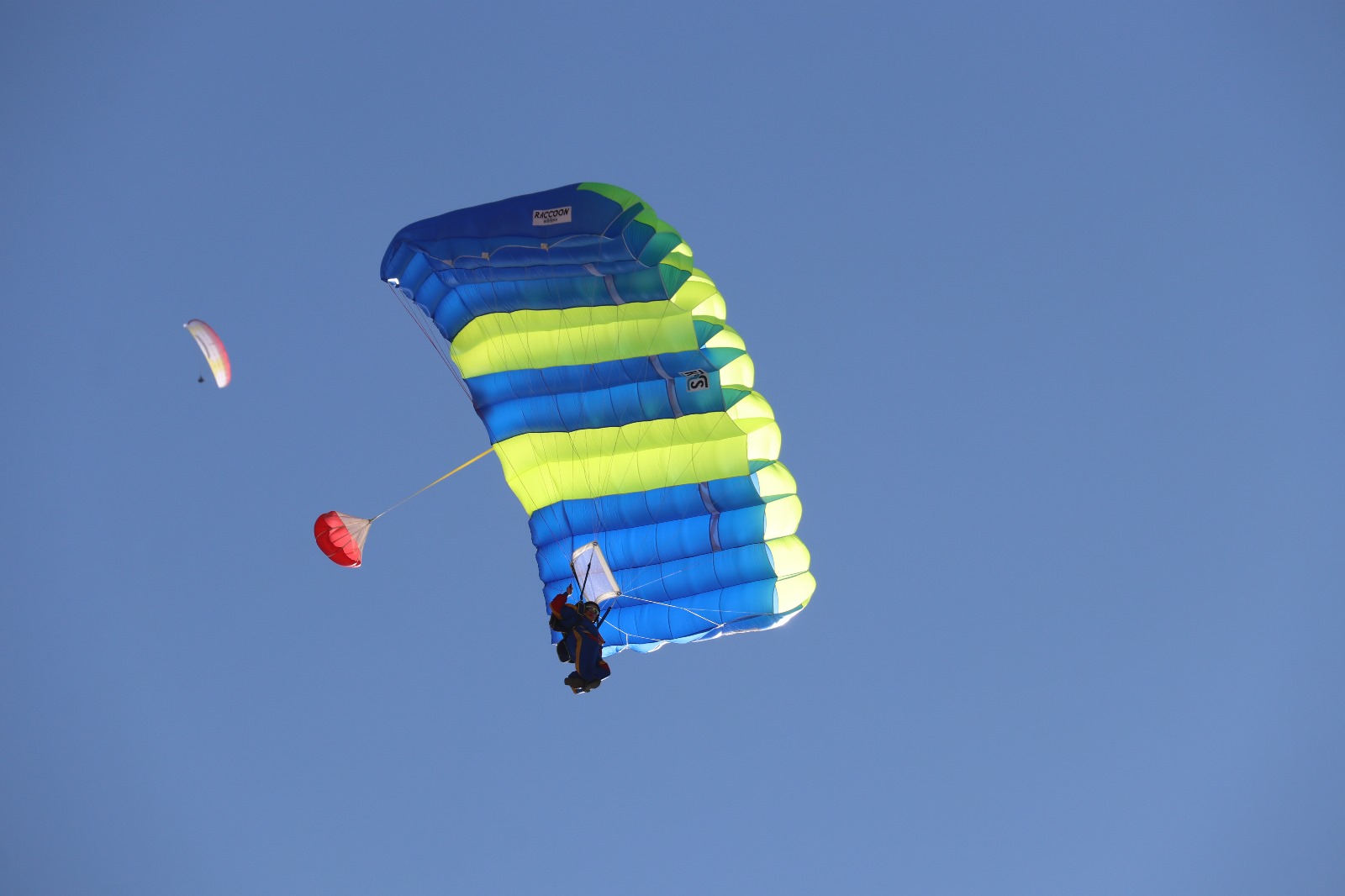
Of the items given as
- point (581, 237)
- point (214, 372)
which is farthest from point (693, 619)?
point (214, 372)

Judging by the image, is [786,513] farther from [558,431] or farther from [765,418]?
[558,431]

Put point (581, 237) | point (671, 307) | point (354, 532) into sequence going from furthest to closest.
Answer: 1. point (354, 532)
2. point (671, 307)
3. point (581, 237)

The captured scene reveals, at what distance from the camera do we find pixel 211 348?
18234mm

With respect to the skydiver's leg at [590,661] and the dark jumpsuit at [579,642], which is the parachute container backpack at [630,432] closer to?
the dark jumpsuit at [579,642]

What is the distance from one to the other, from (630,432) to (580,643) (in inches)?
96.8

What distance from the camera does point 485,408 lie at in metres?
16.4

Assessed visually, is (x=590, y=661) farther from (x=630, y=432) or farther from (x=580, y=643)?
(x=630, y=432)

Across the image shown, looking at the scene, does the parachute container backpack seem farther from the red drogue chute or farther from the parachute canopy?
the parachute canopy

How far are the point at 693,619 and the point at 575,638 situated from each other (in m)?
1.96

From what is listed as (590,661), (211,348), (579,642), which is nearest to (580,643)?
(579,642)

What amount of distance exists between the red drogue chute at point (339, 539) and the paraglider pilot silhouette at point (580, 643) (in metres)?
2.78

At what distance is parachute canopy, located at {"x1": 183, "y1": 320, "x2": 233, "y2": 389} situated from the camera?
1819 centimetres

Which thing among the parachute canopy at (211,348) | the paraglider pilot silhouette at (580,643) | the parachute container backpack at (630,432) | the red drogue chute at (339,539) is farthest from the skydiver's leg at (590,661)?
the parachute canopy at (211,348)

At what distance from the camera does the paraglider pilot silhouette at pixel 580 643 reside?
48.1ft
